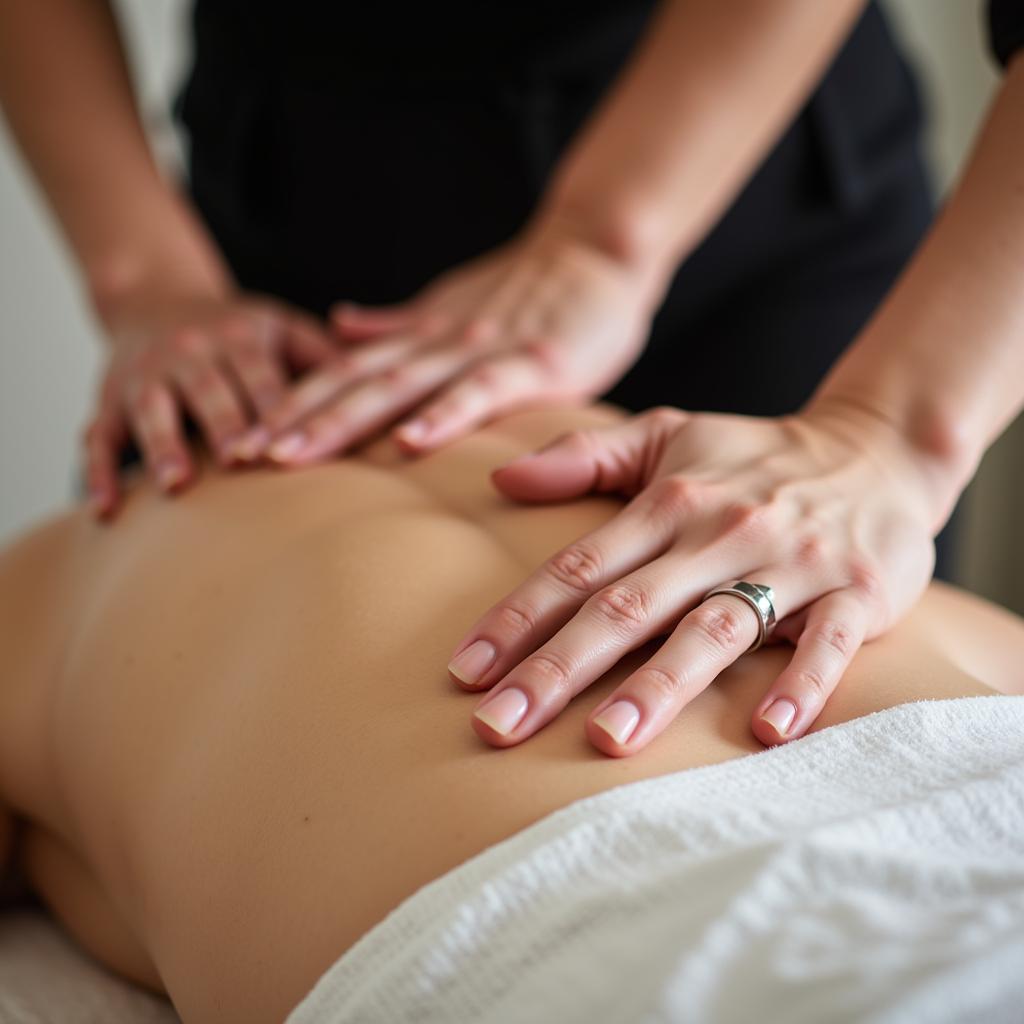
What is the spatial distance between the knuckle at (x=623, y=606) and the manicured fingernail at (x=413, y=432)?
14.0 inches

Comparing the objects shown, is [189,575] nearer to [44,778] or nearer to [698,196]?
[44,778]

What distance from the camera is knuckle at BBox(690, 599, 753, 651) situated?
0.74 m

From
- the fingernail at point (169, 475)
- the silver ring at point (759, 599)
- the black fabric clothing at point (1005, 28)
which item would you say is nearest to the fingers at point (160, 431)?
the fingernail at point (169, 475)

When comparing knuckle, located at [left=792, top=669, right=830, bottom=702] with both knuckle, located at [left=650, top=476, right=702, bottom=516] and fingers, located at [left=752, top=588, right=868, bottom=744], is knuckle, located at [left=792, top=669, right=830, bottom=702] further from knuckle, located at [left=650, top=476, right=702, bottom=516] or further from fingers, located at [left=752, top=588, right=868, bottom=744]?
knuckle, located at [left=650, top=476, right=702, bottom=516]

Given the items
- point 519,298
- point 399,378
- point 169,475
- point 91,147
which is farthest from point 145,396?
point 91,147

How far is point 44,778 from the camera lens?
1.02 meters

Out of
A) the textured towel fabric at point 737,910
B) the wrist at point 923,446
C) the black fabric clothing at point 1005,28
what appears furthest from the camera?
the black fabric clothing at point 1005,28

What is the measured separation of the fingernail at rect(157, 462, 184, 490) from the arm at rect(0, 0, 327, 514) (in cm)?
5

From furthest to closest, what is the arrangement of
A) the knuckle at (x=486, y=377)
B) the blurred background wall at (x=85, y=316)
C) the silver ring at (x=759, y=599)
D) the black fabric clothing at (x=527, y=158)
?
the blurred background wall at (x=85, y=316)
the black fabric clothing at (x=527, y=158)
the knuckle at (x=486, y=377)
the silver ring at (x=759, y=599)

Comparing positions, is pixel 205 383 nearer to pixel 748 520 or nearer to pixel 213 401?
pixel 213 401

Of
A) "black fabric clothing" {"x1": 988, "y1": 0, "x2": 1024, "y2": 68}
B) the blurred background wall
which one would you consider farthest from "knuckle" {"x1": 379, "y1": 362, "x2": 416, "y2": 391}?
the blurred background wall

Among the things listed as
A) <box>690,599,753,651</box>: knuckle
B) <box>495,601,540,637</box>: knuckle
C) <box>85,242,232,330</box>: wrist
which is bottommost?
<box>690,599,753,651</box>: knuckle

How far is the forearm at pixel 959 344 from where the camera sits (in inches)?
36.1

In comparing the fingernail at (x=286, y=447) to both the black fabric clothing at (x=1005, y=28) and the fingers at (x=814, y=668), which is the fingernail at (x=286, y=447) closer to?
the fingers at (x=814, y=668)
